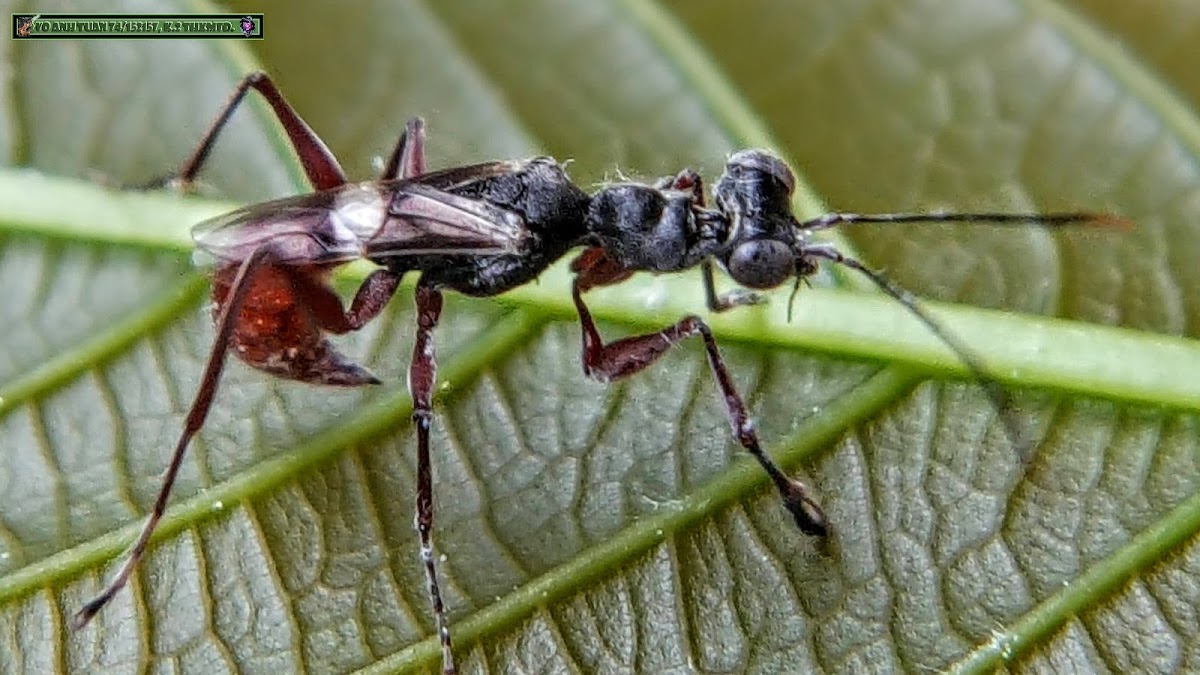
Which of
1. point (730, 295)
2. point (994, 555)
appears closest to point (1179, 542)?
point (994, 555)

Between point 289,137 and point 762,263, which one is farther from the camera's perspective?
point 289,137

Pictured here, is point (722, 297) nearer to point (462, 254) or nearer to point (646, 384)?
point (646, 384)

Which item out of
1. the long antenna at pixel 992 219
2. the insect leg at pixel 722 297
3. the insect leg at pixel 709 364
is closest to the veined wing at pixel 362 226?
the insect leg at pixel 709 364

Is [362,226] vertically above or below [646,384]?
above

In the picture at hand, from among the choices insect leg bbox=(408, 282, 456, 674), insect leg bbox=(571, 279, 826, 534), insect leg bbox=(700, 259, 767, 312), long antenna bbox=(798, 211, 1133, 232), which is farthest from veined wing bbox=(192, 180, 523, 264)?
long antenna bbox=(798, 211, 1133, 232)

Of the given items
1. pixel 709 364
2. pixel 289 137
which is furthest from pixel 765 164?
pixel 289 137

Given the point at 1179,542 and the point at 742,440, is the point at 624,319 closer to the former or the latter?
the point at 742,440

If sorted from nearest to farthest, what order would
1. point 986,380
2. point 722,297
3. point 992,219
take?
point 992,219
point 986,380
point 722,297

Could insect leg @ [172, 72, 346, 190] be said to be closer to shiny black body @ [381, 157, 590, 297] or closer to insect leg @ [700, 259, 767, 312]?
shiny black body @ [381, 157, 590, 297]
